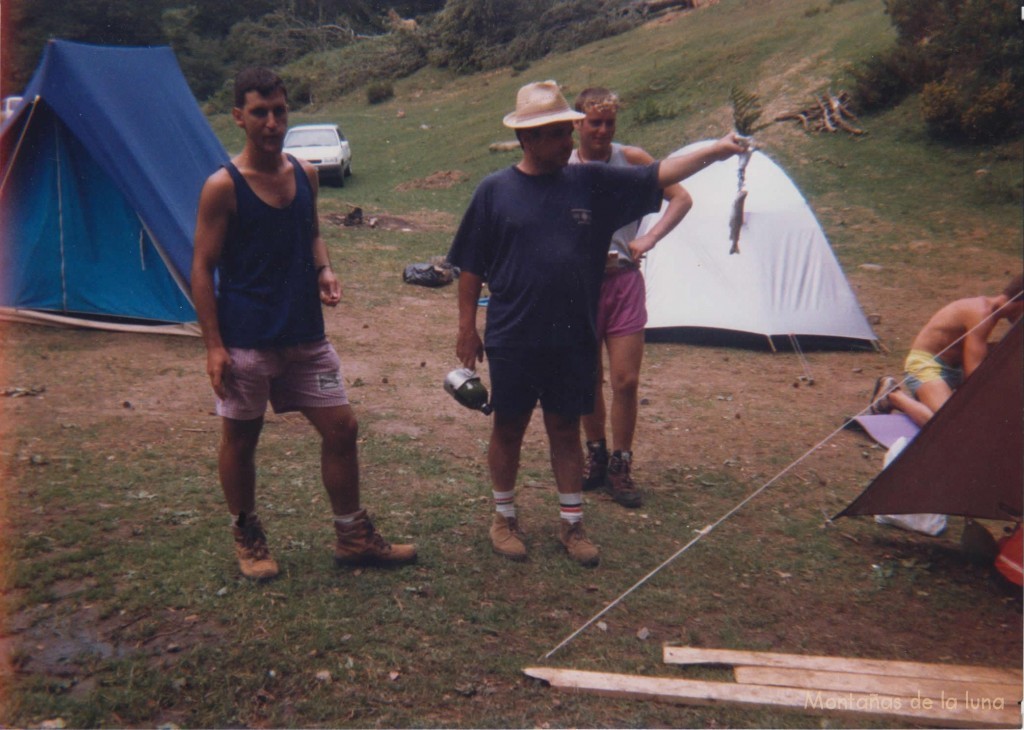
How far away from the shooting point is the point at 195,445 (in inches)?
197

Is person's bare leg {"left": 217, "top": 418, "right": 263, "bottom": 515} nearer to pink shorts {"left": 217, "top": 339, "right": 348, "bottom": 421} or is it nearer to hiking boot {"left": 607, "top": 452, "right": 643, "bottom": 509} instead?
pink shorts {"left": 217, "top": 339, "right": 348, "bottom": 421}

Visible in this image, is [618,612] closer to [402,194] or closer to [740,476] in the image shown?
[740,476]

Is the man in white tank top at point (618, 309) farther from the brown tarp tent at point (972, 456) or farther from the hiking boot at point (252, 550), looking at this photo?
the hiking boot at point (252, 550)

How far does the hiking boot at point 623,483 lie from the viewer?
437cm

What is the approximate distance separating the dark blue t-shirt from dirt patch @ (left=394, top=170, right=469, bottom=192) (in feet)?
47.5

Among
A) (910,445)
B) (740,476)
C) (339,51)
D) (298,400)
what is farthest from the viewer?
(339,51)

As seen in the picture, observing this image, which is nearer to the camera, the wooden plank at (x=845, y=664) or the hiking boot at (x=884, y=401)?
the wooden plank at (x=845, y=664)

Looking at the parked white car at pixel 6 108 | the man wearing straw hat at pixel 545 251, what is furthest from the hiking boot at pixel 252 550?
the parked white car at pixel 6 108

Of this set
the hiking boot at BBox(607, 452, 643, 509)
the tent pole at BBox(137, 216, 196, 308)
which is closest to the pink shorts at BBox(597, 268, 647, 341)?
the hiking boot at BBox(607, 452, 643, 509)

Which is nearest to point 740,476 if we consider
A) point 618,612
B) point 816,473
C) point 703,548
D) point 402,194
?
point 816,473

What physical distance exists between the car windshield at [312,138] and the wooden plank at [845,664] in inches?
655

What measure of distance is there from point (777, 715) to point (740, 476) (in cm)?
224

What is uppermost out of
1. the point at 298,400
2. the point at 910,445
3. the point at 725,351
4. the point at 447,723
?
the point at 298,400

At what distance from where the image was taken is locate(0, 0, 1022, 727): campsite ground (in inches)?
110
